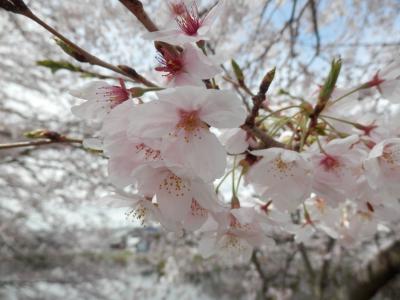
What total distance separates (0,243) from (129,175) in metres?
7.33

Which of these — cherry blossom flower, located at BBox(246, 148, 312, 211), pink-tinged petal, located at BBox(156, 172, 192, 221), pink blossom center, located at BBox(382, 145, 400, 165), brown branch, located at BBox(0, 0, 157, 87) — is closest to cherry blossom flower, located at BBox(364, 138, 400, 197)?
pink blossom center, located at BBox(382, 145, 400, 165)

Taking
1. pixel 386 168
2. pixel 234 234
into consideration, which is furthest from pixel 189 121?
pixel 386 168

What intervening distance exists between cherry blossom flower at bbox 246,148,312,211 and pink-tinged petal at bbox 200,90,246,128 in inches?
6.8

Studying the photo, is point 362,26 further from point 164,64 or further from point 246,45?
point 164,64

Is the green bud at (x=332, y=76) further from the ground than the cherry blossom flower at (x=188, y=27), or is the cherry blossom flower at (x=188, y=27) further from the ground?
the cherry blossom flower at (x=188, y=27)

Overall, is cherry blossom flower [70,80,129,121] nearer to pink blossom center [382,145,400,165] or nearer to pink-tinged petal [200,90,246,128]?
pink-tinged petal [200,90,246,128]

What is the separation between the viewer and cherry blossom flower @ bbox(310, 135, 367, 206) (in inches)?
34.3

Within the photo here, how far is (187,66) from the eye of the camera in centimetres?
70

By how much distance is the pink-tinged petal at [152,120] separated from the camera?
65cm

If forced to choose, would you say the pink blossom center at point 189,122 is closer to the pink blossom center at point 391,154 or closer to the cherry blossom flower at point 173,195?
the cherry blossom flower at point 173,195

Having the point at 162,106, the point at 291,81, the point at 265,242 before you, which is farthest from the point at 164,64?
→ the point at 291,81

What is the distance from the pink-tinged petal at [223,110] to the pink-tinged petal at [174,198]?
0.58 feet

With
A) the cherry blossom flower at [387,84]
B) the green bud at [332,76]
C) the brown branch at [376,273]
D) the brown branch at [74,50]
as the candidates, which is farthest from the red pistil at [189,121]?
the brown branch at [376,273]

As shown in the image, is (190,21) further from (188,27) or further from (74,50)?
(74,50)
